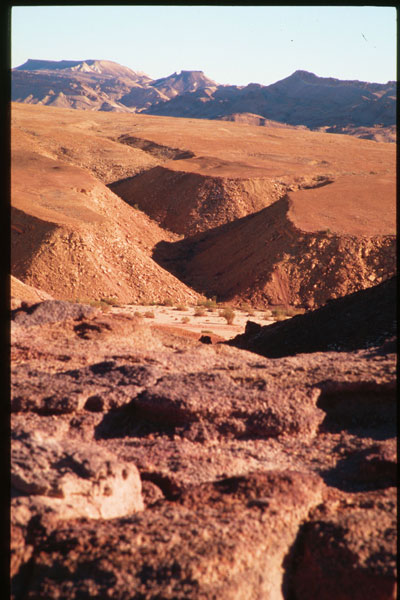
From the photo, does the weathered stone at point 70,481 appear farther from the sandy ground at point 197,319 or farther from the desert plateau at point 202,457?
the sandy ground at point 197,319

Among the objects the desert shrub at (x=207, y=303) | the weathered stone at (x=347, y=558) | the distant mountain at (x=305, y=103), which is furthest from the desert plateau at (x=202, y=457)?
the distant mountain at (x=305, y=103)

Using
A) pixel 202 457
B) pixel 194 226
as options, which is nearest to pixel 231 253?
pixel 194 226

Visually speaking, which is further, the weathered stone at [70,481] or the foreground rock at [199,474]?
the weathered stone at [70,481]

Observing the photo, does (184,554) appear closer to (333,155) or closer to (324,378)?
(324,378)

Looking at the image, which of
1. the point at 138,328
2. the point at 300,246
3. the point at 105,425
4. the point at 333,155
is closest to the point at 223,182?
the point at 300,246

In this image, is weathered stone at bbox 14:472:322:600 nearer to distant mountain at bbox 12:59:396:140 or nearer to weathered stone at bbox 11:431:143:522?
weathered stone at bbox 11:431:143:522

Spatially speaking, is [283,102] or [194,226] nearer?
[194,226]

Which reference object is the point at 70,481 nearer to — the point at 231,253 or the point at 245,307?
the point at 245,307

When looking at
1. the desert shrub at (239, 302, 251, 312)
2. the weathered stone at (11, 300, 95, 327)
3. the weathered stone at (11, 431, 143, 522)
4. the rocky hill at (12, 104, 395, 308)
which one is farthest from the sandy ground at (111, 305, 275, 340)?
the weathered stone at (11, 431, 143, 522)
